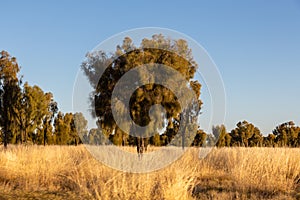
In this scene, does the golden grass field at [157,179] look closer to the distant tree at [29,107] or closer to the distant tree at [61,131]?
the distant tree at [29,107]

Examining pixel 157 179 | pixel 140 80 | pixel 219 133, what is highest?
pixel 140 80

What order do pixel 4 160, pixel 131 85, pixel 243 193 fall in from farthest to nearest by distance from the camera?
pixel 131 85
pixel 4 160
pixel 243 193

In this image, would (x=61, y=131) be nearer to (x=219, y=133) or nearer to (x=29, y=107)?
(x=29, y=107)

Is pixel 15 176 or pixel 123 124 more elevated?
pixel 123 124

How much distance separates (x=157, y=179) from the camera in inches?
330

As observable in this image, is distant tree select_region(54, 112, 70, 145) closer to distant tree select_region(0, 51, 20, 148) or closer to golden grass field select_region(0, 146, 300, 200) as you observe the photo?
distant tree select_region(0, 51, 20, 148)

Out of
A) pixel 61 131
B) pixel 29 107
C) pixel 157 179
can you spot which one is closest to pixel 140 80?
pixel 157 179

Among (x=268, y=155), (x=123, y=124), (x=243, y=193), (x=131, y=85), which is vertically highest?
(x=131, y=85)

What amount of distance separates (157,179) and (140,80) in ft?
28.9

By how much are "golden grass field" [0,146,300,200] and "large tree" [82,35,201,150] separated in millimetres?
4919

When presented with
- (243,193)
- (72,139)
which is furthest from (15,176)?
(72,139)

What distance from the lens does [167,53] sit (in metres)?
17.8

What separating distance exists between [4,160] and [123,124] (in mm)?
6714

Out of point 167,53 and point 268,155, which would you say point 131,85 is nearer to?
point 167,53
